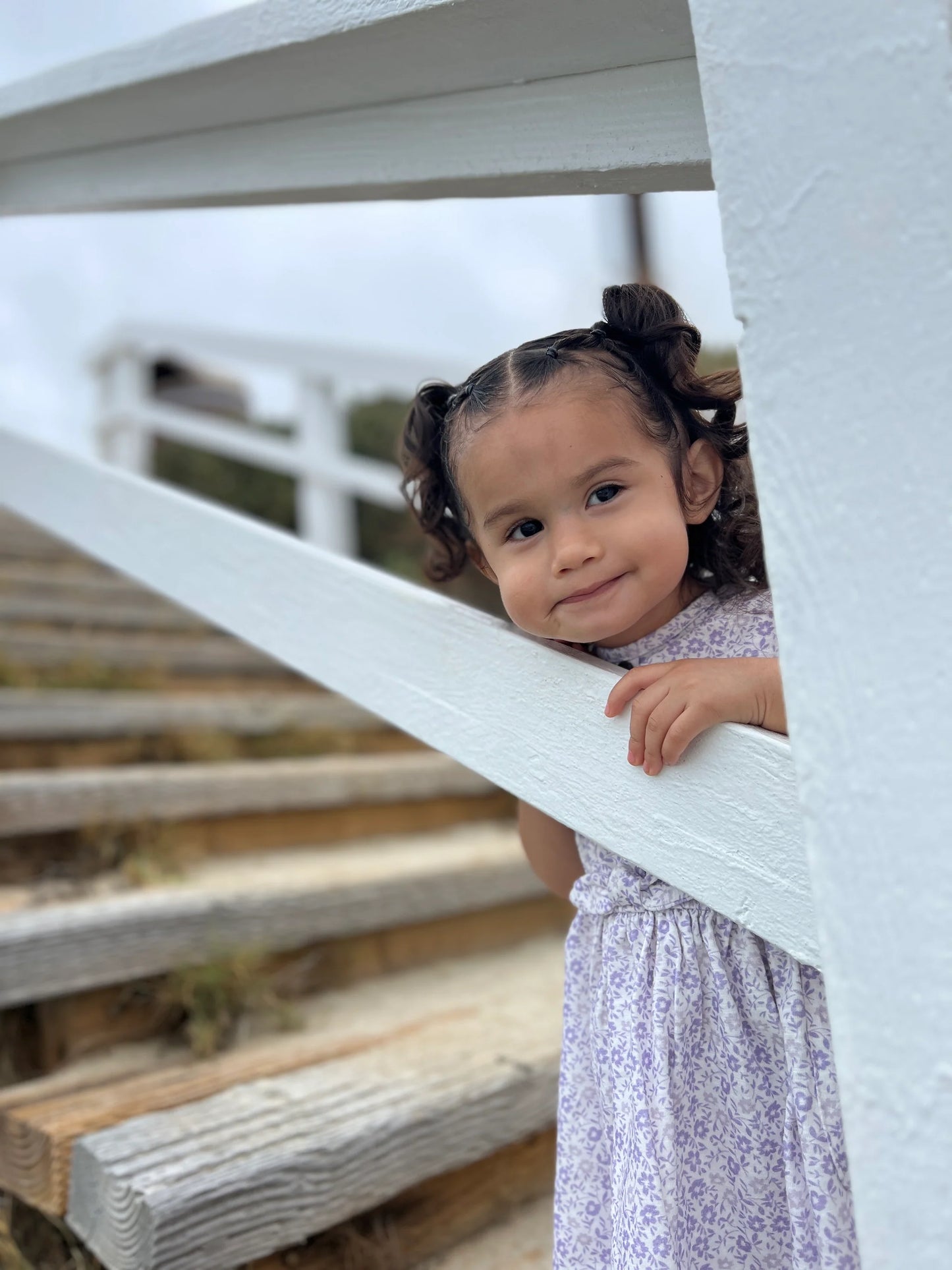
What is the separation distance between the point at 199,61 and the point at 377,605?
516 millimetres

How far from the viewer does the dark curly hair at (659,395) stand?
83cm

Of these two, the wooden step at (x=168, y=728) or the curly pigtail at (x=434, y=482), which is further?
the wooden step at (x=168, y=728)

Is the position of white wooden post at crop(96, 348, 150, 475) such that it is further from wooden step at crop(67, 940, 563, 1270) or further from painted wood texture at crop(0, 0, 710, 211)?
wooden step at crop(67, 940, 563, 1270)

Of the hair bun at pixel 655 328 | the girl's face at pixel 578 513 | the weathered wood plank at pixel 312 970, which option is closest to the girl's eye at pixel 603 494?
the girl's face at pixel 578 513

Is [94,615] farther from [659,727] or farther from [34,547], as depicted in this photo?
[659,727]

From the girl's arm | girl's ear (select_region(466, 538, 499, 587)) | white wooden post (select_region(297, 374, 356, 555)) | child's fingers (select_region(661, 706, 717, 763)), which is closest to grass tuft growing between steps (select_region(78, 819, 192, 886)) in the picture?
the girl's arm

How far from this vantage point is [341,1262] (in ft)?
3.84

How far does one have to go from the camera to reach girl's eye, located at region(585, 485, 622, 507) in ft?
2.65

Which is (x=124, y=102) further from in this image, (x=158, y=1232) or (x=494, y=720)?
(x=158, y=1232)

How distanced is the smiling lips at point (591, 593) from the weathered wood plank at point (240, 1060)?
2.67ft

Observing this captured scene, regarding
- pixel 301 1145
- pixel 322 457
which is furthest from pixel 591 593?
pixel 322 457

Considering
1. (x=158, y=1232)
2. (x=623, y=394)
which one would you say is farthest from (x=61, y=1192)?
(x=623, y=394)

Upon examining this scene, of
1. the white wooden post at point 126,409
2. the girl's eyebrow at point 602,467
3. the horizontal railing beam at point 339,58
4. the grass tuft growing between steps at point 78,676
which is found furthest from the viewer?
the white wooden post at point 126,409

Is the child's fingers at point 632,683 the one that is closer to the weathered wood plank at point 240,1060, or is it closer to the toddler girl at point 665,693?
→ the toddler girl at point 665,693
